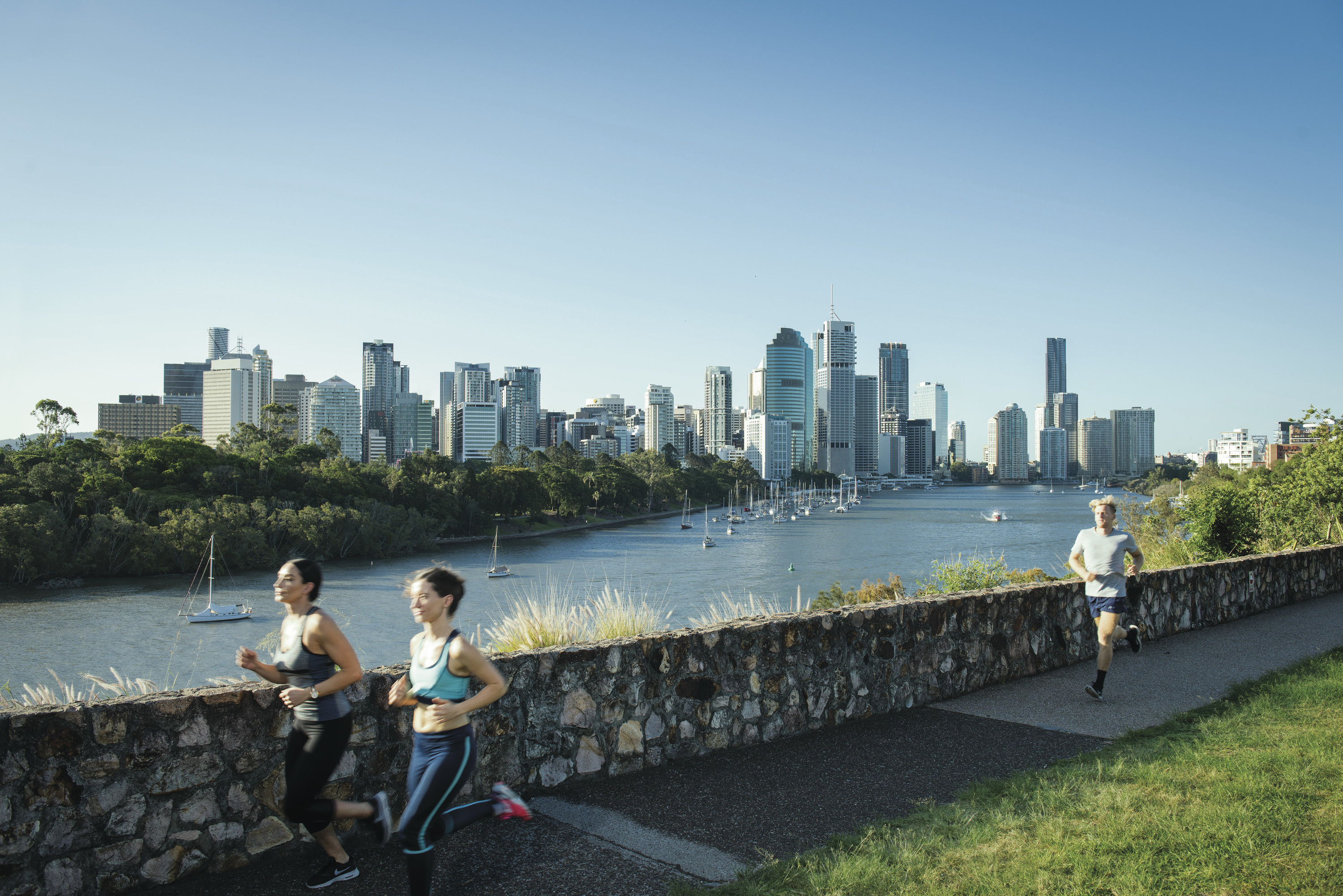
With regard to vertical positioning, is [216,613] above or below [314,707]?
below

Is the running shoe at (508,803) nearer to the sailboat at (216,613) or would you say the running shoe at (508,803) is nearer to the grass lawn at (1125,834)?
the grass lawn at (1125,834)

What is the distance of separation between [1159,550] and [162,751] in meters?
17.1

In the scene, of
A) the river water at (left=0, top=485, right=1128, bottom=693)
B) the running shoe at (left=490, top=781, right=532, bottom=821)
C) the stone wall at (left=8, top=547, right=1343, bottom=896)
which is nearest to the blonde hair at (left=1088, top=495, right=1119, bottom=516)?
the stone wall at (left=8, top=547, right=1343, bottom=896)

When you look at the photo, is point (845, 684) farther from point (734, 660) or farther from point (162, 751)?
point (162, 751)

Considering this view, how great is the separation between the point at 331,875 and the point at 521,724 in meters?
1.22

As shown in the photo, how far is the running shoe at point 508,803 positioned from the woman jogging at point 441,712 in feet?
0.03

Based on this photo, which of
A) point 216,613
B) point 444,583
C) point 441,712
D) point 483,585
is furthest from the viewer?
point 483,585

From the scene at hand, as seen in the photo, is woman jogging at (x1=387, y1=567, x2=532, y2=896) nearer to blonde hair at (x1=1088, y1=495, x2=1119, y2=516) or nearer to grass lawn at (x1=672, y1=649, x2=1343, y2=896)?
grass lawn at (x1=672, y1=649, x2=1343, y2=896)

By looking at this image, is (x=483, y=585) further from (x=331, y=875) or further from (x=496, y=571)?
(x=331, y=875)

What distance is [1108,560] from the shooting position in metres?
6.79

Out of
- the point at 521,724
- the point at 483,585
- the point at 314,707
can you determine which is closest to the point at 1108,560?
the point at 521,724

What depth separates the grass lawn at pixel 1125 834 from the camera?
3469mm

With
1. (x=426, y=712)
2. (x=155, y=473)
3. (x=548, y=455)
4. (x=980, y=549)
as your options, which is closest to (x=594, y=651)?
(x=426, y=712)

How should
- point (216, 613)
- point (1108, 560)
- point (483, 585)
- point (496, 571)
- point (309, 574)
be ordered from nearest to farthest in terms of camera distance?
point (309, 574) → point (1108, 560) → point (216, 613) → point (483, 585) → point (496, 571)
